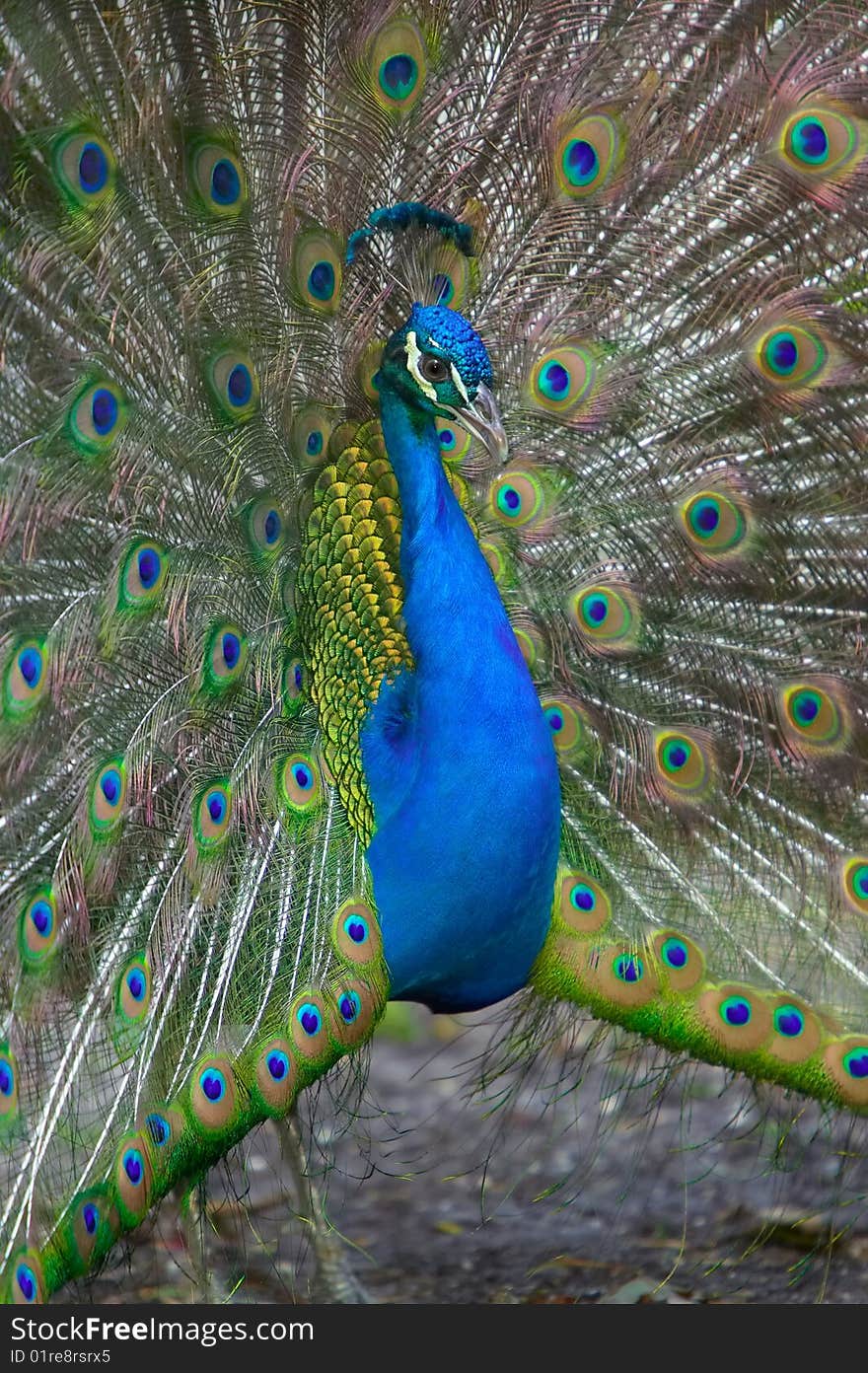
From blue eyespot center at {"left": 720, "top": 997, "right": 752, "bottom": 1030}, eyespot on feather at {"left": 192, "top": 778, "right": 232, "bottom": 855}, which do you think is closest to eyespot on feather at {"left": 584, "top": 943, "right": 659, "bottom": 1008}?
blue eyespot center at {"left": 720, "top": 997, "right": 752, "bottom": 1030}

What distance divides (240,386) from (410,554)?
1.11 ft

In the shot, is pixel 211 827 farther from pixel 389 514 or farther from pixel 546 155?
pixel 546 155

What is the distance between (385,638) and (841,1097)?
1012 mm

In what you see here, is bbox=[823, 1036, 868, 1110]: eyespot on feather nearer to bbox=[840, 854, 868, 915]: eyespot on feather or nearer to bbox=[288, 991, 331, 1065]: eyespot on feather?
bbox=[840, 854, 868, 915]: eyespot on feather

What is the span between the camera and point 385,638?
235 centimetres

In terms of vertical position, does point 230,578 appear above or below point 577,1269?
above

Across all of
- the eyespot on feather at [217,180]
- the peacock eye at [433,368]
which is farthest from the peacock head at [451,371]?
the eyespot on feather at [217,180]

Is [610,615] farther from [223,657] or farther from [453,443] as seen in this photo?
[223,657]

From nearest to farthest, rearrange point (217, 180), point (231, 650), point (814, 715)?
point (217, 180) < point (231, 650) < point (814, 715)

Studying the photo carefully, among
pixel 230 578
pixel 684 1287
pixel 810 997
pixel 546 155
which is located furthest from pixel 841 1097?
pixel 546 155

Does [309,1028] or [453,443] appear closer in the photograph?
[309,1028]

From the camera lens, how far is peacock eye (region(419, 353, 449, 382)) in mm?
2123

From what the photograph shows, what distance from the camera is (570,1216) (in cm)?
324

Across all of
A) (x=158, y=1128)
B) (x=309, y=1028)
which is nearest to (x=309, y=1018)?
(x=309, y=1028)
